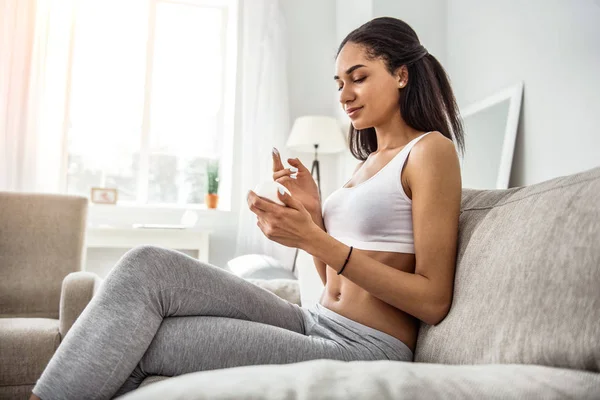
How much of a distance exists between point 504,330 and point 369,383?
35cm

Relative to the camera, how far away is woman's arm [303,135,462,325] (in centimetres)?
95

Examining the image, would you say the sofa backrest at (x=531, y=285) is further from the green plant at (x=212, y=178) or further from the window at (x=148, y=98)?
the window at (x=148, y=98)

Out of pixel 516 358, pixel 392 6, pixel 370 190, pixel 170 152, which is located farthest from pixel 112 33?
pixel 516 358

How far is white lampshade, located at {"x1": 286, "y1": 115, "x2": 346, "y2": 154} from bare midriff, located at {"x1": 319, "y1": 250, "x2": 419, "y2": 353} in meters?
2.62

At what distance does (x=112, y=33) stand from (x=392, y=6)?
227 cm

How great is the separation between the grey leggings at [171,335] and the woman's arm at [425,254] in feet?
0.38

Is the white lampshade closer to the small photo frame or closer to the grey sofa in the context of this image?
the small photo frame

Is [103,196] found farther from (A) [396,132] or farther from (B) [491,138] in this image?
(A) [396,132]

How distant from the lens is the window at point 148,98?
408cm

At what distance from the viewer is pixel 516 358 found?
0.65m

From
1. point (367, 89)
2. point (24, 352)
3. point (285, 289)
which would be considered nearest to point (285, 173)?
point (367, 89)

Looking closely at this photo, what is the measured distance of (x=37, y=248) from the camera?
2.30 metres

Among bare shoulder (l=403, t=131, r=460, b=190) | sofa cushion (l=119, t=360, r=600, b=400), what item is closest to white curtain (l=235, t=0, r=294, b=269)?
bare shoulder (l=403, t=131, r=460, b=190)

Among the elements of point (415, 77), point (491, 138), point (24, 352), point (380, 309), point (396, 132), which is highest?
point (491, 138)
